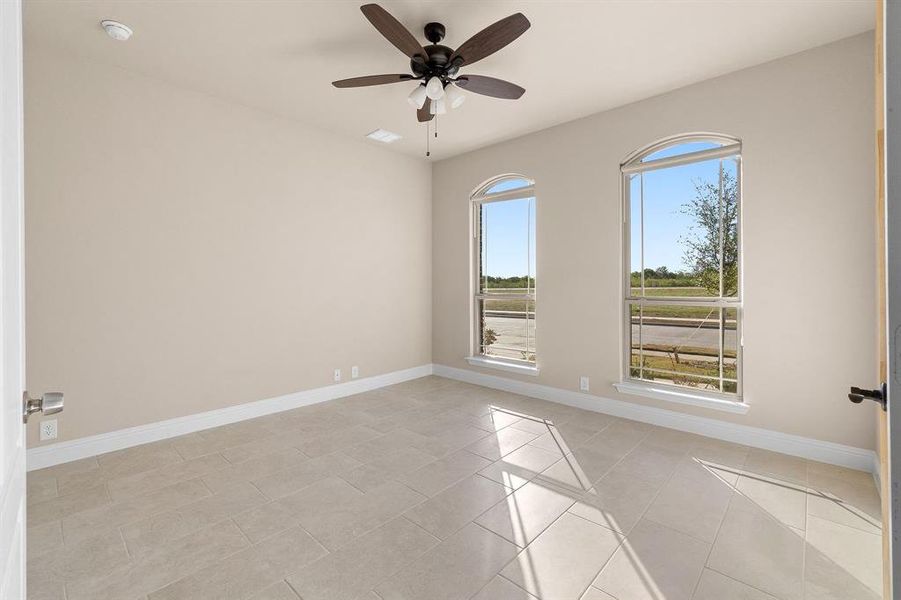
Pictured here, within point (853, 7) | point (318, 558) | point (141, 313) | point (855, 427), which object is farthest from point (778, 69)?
point (141, 313)

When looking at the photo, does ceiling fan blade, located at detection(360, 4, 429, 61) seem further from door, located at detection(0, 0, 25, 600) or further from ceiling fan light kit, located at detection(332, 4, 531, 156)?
door, located at detection(0, 0, 25, 600)

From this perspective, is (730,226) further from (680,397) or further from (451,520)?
(451,520)

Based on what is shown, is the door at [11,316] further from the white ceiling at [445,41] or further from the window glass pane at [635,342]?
the window glass pane at [635,342]

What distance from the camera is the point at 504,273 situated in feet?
16.9

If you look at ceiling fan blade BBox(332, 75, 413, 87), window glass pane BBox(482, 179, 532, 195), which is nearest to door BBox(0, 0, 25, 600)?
ceiling fan blade BBox(332, 75, 413, 87)

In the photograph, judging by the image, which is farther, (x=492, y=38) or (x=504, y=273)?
(x=504, y=273)

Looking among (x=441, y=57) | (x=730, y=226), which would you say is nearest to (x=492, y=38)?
(x=441, y=57)

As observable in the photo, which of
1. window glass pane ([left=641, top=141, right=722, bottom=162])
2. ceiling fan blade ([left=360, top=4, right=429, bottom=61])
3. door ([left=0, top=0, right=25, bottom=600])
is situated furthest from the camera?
window glass pane ([left=641, top=141, right=722, bottom=162])

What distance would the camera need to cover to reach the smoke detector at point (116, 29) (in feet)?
8.64

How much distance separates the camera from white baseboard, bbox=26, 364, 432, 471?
2914mm

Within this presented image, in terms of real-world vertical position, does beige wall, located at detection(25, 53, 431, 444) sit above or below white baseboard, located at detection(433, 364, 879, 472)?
above

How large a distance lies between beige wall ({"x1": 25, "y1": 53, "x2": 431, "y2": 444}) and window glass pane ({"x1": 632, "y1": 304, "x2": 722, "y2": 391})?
3.08m

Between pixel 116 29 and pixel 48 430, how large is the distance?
2.80 m

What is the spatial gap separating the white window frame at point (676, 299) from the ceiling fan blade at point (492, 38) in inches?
81.8
